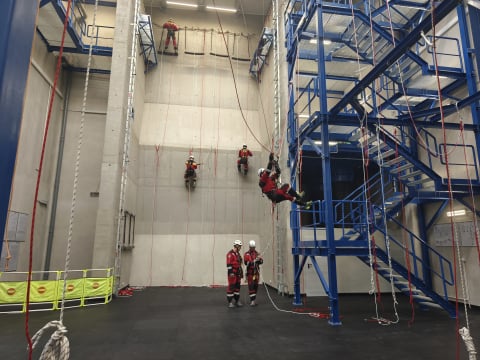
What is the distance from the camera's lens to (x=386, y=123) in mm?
7195

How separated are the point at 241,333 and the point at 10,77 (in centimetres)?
517

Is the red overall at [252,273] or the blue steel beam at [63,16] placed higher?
the blue steel beam at [63,16]

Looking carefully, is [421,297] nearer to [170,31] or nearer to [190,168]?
[190,168]

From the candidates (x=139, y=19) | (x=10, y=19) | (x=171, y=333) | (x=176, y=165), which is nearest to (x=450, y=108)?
(x=171, y=333)

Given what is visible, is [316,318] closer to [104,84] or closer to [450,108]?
[450,108]

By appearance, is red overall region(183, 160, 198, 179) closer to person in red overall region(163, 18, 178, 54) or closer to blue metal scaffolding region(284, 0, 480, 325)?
blue metal scaffolding region(284, 0, 480, 325)

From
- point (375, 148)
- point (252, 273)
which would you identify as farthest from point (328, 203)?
point (252, 273)

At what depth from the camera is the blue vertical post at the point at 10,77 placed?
215 cm

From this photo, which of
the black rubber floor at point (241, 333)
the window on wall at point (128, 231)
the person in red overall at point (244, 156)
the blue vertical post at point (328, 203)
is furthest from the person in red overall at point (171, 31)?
the black rubber floor at point (241, 333)

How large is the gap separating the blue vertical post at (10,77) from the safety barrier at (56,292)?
5595mm

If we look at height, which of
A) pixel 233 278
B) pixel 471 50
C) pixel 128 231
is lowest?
pixel 233 278

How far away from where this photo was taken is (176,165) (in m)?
12.8

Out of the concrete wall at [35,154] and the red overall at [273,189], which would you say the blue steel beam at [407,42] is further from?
the concrete wall at [35,154]

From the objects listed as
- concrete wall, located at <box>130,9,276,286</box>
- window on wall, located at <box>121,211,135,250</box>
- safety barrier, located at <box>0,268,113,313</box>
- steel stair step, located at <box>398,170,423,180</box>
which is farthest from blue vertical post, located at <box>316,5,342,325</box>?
window on wall, located at <box>121,211,135,250</box>
